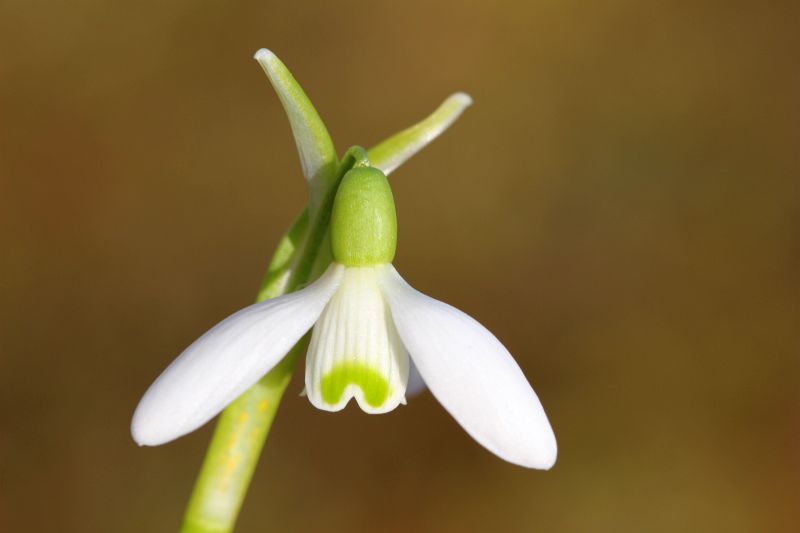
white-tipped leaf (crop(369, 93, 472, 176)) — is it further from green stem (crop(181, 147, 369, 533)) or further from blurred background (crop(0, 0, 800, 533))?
blurred background (crop(0, 0, 800, 533))

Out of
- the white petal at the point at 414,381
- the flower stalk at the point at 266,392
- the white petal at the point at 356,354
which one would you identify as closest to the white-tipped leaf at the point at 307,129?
the flower stalk at the point at 266,392

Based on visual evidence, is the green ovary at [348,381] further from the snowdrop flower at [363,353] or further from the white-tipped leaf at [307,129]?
the white-tipped leaf at [307,129]

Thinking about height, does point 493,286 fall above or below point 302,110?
above

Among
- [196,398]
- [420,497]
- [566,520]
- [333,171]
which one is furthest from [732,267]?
[196,398]

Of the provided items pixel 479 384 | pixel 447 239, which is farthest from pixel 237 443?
pixel 447 239

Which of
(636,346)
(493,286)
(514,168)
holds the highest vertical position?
(514,168)

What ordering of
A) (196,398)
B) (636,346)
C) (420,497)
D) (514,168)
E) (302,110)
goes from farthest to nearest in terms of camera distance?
(514,168) < (636,346) < (420,497) < (302,110) < (196,398)

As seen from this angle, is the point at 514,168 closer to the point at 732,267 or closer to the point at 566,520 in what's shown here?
the point at 732,267
